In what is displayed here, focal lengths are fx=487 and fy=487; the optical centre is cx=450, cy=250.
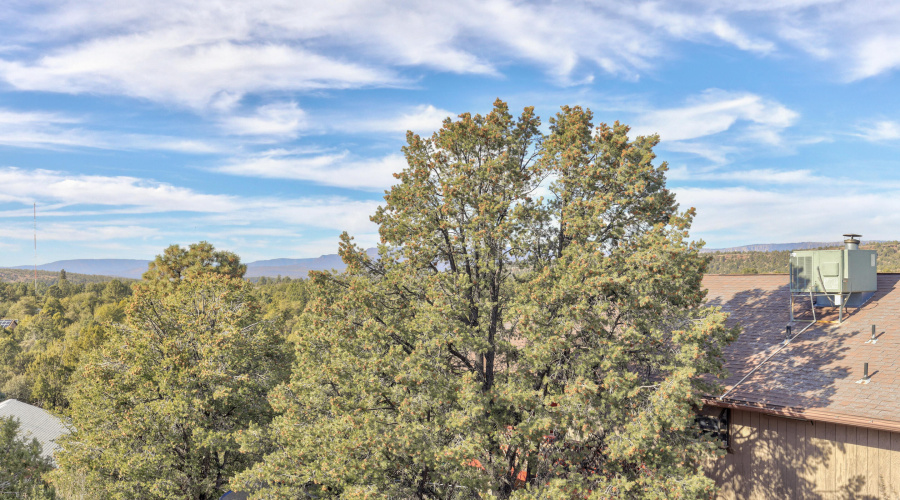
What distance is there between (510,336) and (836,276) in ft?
28.9

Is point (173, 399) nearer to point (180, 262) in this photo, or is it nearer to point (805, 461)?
point (180, 262)

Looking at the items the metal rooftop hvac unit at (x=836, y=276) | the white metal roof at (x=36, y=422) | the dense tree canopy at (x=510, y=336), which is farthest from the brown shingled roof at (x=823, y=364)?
the white metal roof at (x=36, y=422)

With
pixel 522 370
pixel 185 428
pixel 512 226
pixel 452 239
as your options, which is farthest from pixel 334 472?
pixel 185 428

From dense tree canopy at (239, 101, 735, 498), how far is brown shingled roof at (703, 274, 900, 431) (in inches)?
51.3

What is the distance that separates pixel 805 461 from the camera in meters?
9.94

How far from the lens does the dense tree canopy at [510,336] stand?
8.71m

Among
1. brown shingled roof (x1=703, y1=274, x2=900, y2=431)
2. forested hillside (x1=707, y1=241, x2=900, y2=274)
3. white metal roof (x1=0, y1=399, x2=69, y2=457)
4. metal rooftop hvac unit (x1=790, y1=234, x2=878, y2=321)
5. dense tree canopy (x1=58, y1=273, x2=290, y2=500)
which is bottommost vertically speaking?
white metal roof (x1=0, y1=399, x2=69, y2=457)

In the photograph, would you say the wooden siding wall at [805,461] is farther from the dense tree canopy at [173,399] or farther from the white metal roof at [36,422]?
the white metal roof at [36,422]

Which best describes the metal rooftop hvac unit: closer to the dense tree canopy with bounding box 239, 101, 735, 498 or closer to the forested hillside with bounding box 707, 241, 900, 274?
the dense tree canopy with bounding box 239, 101, 735, 498

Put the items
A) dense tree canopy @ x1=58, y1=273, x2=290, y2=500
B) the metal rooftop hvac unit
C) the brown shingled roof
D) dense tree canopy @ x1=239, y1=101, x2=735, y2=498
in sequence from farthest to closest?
1. dense tree canopy @ x1=58, y1=273, x2=290, y2=500
2. the metal rooftop hvac unit
3. the brown shingled roof
4. dense tree canopy @ x1=239, y1=101, x2=735, y2=498

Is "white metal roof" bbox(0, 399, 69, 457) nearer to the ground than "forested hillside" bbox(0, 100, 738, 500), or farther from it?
nearer to the ground

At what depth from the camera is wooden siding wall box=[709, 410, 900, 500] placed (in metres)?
9.21

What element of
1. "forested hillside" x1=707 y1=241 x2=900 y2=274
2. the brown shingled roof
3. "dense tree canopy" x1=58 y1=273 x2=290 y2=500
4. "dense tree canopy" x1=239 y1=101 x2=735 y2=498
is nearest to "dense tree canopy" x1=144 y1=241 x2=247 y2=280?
"dense tree canopy" x1=58 y1=273 x2=290 y2=500

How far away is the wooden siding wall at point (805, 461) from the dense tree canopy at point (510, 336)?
1.61 metres
